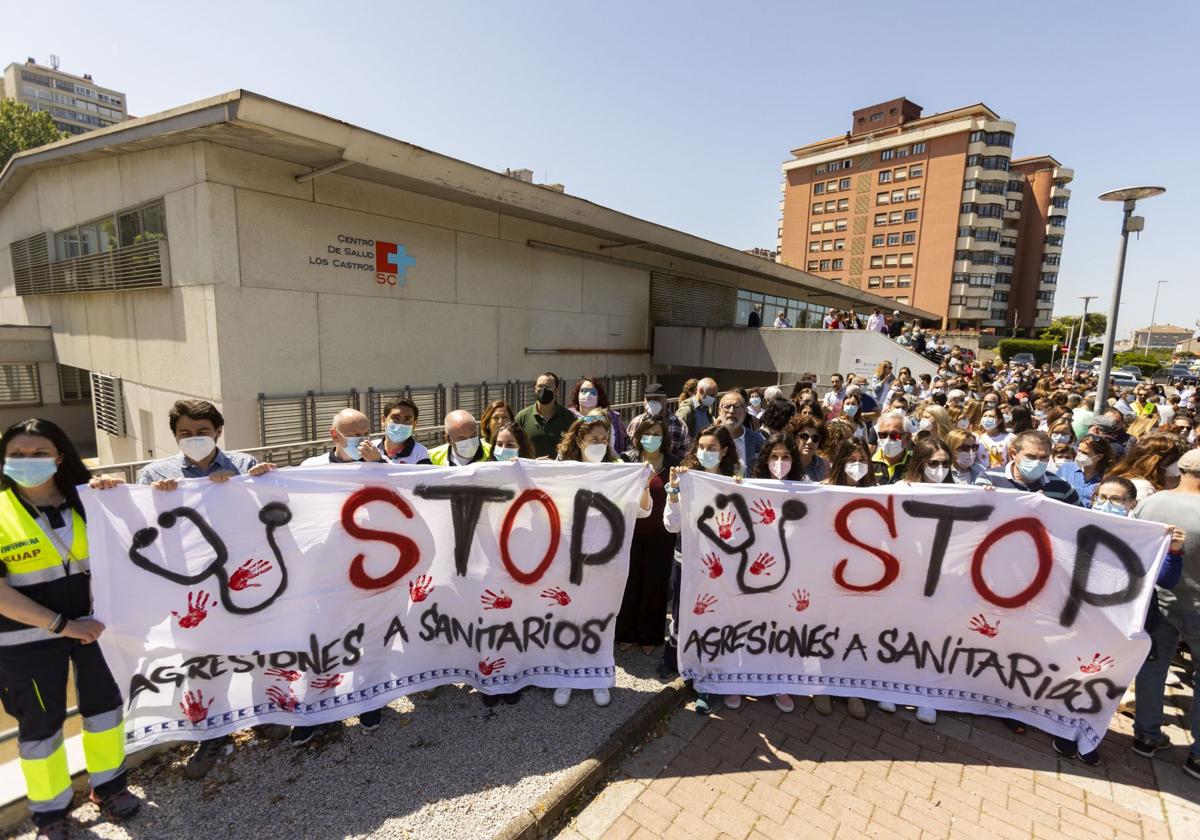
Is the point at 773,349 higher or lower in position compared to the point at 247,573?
higher

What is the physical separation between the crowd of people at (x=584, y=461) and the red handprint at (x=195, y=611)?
34cm

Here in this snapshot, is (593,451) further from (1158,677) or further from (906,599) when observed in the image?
(1158,677)

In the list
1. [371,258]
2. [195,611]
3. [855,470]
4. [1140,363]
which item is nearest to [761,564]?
[855,470]

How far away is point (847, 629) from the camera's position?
3738 millimetres

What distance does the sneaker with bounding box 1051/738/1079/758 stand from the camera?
11.3 feet

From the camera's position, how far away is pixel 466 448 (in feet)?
13.7

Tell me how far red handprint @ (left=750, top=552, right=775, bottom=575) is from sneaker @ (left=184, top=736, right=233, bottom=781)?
313cm

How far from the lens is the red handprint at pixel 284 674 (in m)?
3.13

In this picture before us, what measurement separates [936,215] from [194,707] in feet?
232

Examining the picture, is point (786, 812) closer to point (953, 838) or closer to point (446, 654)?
point (953, 838)

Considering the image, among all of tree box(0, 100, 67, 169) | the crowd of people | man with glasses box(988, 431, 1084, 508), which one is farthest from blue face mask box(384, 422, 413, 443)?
tree box(0, 100, 67, 169)

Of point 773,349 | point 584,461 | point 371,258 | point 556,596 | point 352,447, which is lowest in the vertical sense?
point 556,596

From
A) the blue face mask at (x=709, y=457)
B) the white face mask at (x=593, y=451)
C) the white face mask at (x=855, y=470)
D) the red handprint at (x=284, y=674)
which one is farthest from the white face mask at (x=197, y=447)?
the white face mask at (x=855, y=470)

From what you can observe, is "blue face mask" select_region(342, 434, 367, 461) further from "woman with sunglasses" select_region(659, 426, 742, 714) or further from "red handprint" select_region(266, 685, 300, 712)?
"woman with sunglasses" select_region(659, 426, 742, 714)
